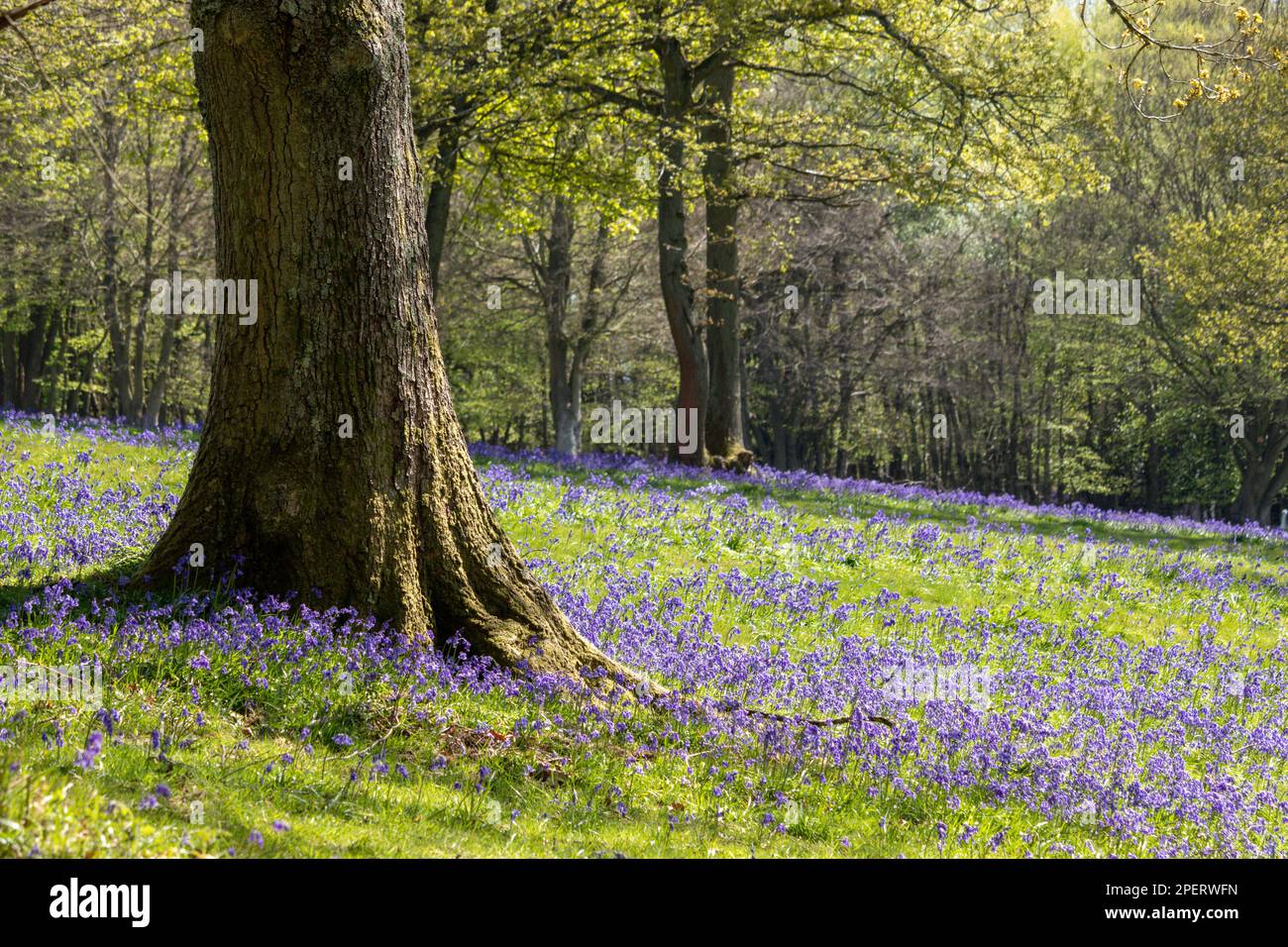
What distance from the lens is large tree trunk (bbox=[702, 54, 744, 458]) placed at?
21.1 meters

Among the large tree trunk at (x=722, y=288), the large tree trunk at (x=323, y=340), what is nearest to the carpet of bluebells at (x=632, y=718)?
the large tree trunk at (x=323, y=340)

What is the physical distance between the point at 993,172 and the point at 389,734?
17952mm

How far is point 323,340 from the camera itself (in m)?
6.41

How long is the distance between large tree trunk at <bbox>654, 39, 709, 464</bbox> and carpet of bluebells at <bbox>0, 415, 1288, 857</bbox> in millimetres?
9353

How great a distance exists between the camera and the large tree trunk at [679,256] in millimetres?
20250

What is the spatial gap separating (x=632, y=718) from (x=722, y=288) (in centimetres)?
1707

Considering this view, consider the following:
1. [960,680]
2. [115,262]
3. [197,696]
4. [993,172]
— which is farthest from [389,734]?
[115,262]

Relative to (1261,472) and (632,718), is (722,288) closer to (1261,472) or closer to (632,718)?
(632,718)

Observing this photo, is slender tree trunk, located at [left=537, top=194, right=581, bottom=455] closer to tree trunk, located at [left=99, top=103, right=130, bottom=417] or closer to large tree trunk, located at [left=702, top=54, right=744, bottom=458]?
large tree trunk, located at [left=702, top=54, right=744, bottom=458]

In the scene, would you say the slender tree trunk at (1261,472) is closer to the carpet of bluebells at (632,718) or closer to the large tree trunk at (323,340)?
the carpet of bluebells at (632,718)

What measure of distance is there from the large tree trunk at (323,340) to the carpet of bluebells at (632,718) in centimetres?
32
